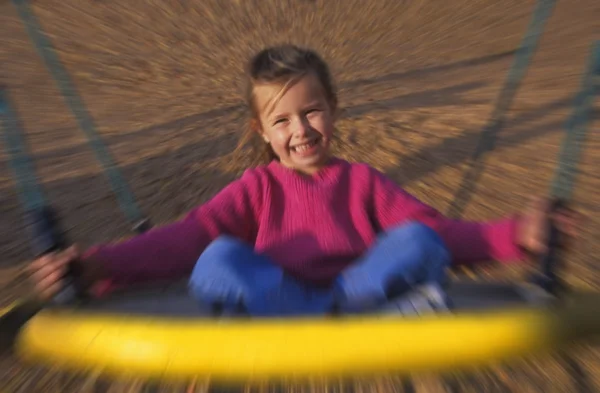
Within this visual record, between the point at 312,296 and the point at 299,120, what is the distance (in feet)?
1.56

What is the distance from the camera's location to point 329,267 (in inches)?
72.9

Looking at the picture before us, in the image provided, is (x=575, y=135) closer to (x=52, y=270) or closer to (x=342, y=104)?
(x=52, y=270)

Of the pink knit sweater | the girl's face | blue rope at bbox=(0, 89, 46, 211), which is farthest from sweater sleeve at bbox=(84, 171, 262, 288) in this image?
blue rope at bbox=(0, 89, 46, 211)

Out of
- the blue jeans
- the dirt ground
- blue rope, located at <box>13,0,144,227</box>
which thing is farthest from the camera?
the dirt ground

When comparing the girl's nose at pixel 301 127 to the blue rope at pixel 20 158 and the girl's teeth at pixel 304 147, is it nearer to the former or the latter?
the girl's teeth at pixel 304 147

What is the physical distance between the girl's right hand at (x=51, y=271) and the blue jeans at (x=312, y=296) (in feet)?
0.99

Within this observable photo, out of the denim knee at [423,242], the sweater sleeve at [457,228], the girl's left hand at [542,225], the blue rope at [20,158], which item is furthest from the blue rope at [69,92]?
the girl's left hand at [542,225]

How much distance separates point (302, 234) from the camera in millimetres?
1896

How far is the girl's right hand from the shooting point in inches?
65.0

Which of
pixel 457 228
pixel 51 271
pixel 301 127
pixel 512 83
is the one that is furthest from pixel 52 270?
pixel 512 83

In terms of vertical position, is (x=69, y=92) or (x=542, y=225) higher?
(x=69, y=92)

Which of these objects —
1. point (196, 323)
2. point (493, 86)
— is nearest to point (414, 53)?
point (493, 86)

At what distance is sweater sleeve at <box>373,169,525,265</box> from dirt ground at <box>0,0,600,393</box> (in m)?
0.34

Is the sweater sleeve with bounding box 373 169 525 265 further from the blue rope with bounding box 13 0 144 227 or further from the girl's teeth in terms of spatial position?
the blue rope with bounding box 13 0 144 227
